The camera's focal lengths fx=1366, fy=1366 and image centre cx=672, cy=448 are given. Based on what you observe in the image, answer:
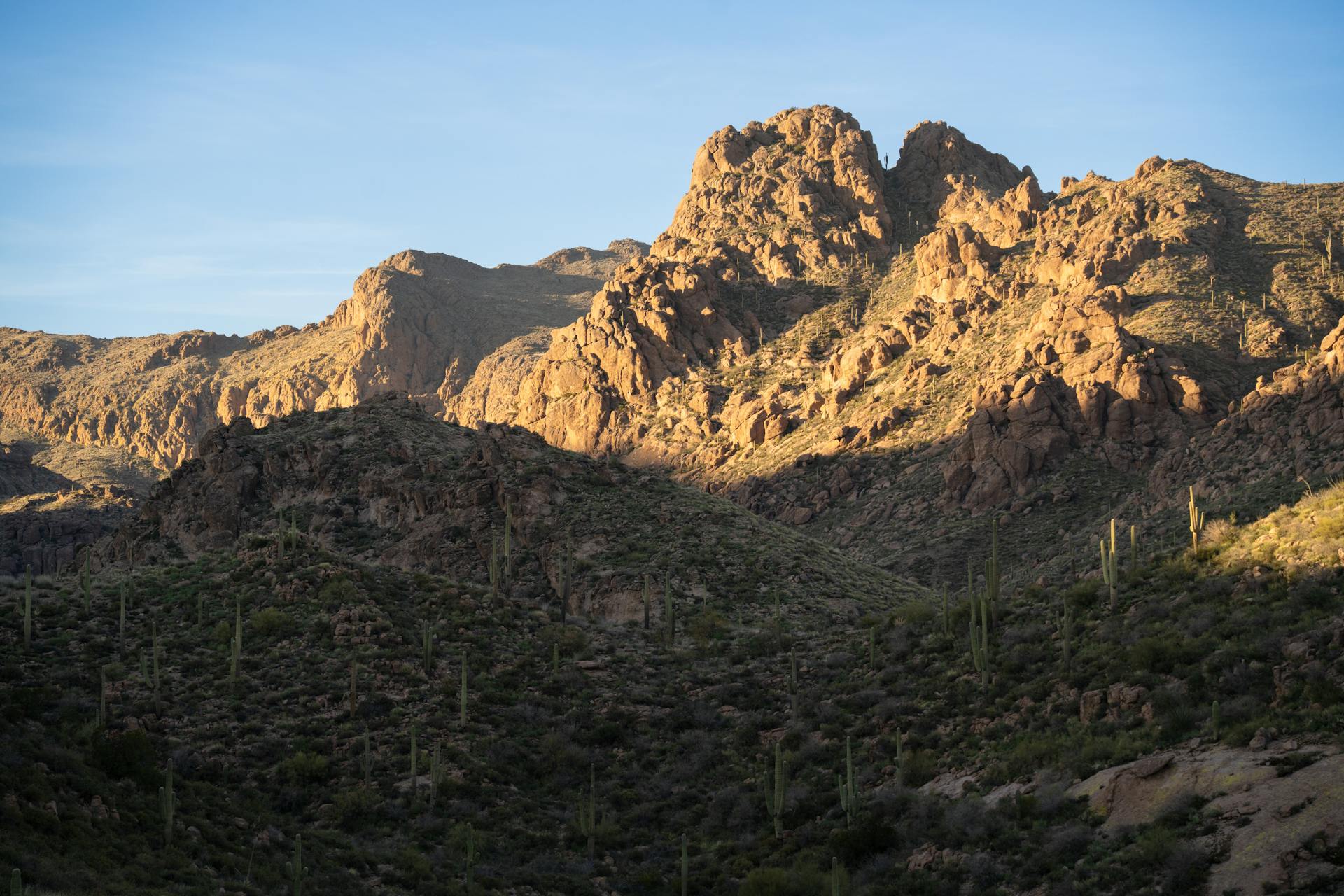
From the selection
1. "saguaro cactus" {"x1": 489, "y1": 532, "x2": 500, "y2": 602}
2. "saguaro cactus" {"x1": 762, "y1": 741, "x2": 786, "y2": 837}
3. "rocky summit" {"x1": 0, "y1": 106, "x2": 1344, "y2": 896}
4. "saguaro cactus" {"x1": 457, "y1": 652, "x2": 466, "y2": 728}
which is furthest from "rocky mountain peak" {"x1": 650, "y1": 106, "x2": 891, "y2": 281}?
"saguaro cactus" {"x1": 762, "y1": 741, "x2": 786, "y2": 837}

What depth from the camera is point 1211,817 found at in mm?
26203

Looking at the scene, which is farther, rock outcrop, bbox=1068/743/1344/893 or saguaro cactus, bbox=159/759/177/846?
saguaro cactus, bbox=159/759/177/846

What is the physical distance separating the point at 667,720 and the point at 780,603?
11485 millimetres

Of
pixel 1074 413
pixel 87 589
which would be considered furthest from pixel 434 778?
pixel 1074 413

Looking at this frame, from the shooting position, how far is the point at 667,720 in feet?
145

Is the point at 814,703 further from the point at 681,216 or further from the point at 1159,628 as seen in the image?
the point at 681,216

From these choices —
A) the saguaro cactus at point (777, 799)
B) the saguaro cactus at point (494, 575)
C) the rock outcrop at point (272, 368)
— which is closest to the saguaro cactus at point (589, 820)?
the saguaro cactus at point (777, 799)

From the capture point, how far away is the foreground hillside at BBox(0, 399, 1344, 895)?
91.5ft

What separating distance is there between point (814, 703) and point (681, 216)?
3776 inches

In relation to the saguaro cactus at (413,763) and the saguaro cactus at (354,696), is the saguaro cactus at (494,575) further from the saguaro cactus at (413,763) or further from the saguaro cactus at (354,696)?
the saguaro cactus at (413,763)

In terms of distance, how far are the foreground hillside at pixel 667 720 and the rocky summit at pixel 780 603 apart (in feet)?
0.48

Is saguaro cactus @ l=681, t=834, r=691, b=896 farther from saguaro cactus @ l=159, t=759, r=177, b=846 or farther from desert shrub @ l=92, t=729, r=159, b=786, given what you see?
desert shrub @ l=92, t=729, r=159, b=786

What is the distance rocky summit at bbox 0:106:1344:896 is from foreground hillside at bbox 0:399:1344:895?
0.48ft

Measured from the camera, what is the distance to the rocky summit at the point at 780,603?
29812 millimetres
